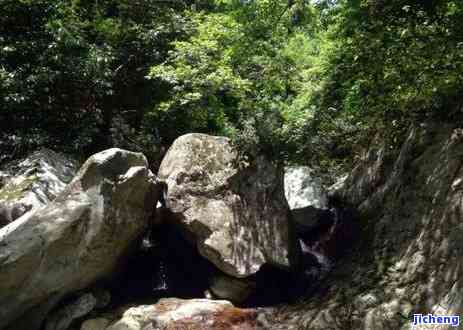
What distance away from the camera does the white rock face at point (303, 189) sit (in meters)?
10.3

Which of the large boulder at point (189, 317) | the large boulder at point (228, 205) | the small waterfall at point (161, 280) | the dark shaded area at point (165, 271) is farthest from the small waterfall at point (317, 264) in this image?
the small waterfall at point (161, 280)

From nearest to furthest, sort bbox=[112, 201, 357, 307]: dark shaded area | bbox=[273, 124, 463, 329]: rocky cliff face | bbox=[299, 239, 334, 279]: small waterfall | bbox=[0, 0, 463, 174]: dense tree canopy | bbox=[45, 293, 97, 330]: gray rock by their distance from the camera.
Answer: bbox=[273, 124, 463, 329]: rocky cliff face
bbox=[45, 293, 97, 330]: gray rock
bbox=[0, 0, 463, 174]: dense tree canopy
bbox=[112, 201, 357, 307]: dark shaded area
bbox=[299, 239, 334, 279]: small waterfall

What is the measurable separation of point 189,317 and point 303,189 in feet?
15.6

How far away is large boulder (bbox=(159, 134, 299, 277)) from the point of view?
7789mm

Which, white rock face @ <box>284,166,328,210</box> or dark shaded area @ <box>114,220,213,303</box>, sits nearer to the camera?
dark shaded area @ <box>114,220,213,303</box>

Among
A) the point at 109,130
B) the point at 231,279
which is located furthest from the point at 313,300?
the point at 109,130

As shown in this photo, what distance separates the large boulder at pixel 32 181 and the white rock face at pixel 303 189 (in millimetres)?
5109

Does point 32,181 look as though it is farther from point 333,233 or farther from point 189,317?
point 333,233

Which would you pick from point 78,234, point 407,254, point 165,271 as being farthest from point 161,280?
point 407,254

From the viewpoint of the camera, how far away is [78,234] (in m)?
6.93

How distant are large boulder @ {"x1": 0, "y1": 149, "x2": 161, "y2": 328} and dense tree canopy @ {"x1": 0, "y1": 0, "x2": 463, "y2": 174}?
2.58 m

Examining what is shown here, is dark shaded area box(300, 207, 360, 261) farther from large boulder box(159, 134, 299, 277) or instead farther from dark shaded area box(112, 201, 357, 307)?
large boulder box(159, 134, 299, 277)

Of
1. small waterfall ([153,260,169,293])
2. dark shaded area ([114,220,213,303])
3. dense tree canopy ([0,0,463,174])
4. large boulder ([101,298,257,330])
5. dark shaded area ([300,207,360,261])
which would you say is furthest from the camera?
dark shaded area ([300,207,360,261])

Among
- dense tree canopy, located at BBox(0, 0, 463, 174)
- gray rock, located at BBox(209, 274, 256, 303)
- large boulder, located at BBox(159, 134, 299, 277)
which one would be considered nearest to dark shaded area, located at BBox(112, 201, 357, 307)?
gray rock, located at BBox(209, 274, 256, 303)
